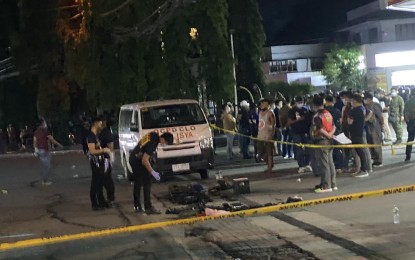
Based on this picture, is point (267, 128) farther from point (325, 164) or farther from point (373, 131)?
point (325, 164)

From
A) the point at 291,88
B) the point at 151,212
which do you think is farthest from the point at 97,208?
the point at 291,88

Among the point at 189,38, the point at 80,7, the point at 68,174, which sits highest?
the point at 80,7

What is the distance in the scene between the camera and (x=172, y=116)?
15398 mm

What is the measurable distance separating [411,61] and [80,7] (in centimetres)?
2684

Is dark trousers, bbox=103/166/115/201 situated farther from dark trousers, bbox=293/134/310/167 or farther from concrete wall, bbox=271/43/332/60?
concrete wall, bbox=271/43/332/60

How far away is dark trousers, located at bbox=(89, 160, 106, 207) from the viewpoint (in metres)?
11.8

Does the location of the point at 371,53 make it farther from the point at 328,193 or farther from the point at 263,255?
the point at 263,255

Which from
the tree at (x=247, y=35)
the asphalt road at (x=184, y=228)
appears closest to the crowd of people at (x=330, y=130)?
the asphalt road at (x=184, y=228)

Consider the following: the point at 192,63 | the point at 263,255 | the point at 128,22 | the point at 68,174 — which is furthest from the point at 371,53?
the point at 263,255

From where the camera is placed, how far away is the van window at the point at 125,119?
52.3 feet

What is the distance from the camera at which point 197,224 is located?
32.1 ft

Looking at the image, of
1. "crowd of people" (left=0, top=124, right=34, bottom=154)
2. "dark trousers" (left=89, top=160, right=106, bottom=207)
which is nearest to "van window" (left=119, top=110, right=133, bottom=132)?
"dark trousers" (left=89, top=160, right=106, bottom=207)

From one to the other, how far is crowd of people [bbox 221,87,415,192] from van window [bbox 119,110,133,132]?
10.9 ft

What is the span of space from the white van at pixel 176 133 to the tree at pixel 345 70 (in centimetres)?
3216
